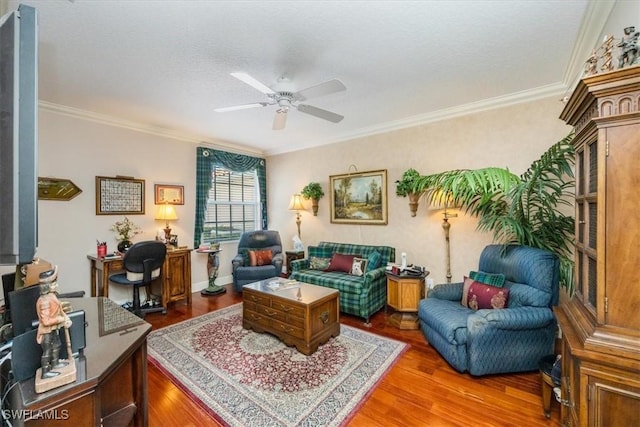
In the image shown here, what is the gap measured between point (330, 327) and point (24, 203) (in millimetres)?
2540

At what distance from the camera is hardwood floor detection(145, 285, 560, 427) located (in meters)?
1.78

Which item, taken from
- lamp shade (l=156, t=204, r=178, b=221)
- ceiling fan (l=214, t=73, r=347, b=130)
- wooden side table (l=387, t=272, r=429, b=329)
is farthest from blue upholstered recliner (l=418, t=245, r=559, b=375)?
lamp shade (l=156, t=204, r=178, b=221)

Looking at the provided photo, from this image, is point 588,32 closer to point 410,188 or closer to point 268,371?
point 410,188

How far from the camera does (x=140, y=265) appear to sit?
333cm

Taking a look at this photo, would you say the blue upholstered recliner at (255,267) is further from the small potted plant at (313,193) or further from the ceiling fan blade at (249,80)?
the ceiling fan blade at (249,80)

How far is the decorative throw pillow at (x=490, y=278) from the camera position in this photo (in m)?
2.59

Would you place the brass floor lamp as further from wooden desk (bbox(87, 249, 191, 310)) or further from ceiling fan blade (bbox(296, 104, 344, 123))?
wooden desk (bbox(87, 249, 191, 310))

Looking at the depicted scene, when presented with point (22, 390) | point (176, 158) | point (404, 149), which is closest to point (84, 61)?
point (176, 158)

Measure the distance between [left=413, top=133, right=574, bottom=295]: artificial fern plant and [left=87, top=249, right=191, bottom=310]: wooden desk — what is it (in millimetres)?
3664

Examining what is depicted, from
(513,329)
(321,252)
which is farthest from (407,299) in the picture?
(321,252)

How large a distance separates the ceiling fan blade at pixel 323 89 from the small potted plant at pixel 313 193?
2.53 m

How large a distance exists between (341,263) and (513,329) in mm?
2164

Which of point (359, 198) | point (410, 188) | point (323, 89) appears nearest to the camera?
point (323, 89)

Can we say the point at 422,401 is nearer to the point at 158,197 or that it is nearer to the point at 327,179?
the point at 327,179
